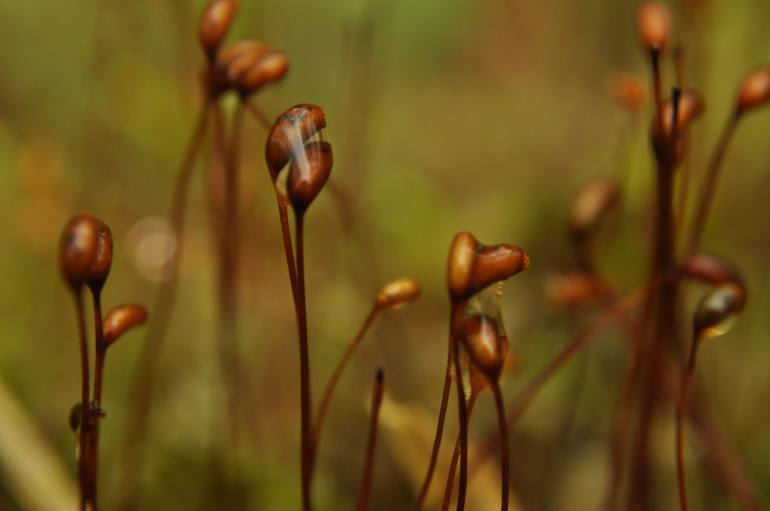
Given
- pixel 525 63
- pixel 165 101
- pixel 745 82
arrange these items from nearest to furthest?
pixel 745 82, pixel 165 101, pixel 525 63

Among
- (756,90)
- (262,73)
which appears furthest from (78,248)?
(756,90)

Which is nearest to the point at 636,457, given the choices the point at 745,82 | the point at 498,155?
the point at 745,82

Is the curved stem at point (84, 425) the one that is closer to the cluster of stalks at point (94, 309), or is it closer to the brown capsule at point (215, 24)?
the cluster of stalks at point (94, 309)

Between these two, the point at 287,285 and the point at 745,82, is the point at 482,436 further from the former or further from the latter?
the point at 745,82

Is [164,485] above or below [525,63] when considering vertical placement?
below

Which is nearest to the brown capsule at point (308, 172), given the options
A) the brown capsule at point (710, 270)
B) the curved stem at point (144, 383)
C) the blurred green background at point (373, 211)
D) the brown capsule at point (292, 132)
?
the brown capsule at point (292, 132)

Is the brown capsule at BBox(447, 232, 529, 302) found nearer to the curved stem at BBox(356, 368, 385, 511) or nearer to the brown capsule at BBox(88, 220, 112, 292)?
the curved stem at BBox(356, 368, 385, 511)
